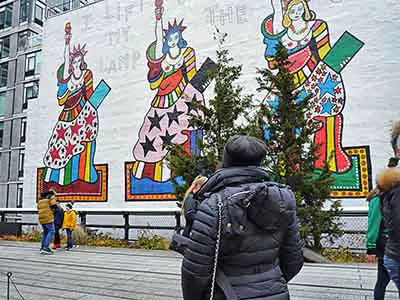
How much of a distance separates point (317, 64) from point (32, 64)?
22349mm

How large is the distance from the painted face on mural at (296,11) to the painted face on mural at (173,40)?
493 centimetres

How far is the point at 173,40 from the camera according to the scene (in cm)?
1720

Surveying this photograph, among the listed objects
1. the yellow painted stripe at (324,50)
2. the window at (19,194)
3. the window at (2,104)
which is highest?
the window at (2,104)

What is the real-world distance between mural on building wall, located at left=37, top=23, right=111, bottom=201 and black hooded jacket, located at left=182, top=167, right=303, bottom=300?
15.8m

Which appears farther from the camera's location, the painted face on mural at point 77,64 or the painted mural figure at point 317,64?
the painted face on mural at point 77,64

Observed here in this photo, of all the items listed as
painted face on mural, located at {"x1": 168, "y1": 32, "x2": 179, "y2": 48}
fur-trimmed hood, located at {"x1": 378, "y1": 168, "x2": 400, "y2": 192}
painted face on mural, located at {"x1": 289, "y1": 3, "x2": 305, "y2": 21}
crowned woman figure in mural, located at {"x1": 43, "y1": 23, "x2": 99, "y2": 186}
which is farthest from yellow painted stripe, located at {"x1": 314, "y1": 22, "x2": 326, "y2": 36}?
fur-trimmed hood, located at {"x1": 378, "y1": 168, "x2": 400, "y2": 192}

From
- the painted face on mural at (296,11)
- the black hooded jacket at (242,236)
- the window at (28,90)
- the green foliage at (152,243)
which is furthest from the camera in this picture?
the window at (28,90)

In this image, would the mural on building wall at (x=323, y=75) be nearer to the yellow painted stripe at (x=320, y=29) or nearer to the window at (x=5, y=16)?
the yellow painted stripe at (x=320, y=29)

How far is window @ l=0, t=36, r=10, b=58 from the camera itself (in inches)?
1239

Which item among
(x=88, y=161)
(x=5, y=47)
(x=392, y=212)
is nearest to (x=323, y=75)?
(x=88, y=161)

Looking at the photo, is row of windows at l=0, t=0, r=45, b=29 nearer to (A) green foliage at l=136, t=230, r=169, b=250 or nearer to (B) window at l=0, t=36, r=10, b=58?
(B) window at l=0, t=36, r=10, b=58

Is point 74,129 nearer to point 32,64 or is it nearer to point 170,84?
point 170,84

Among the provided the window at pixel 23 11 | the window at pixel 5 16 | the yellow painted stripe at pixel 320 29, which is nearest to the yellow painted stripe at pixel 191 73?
the yellow painted stripe at pixel 320 29

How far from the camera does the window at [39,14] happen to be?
3141cm
